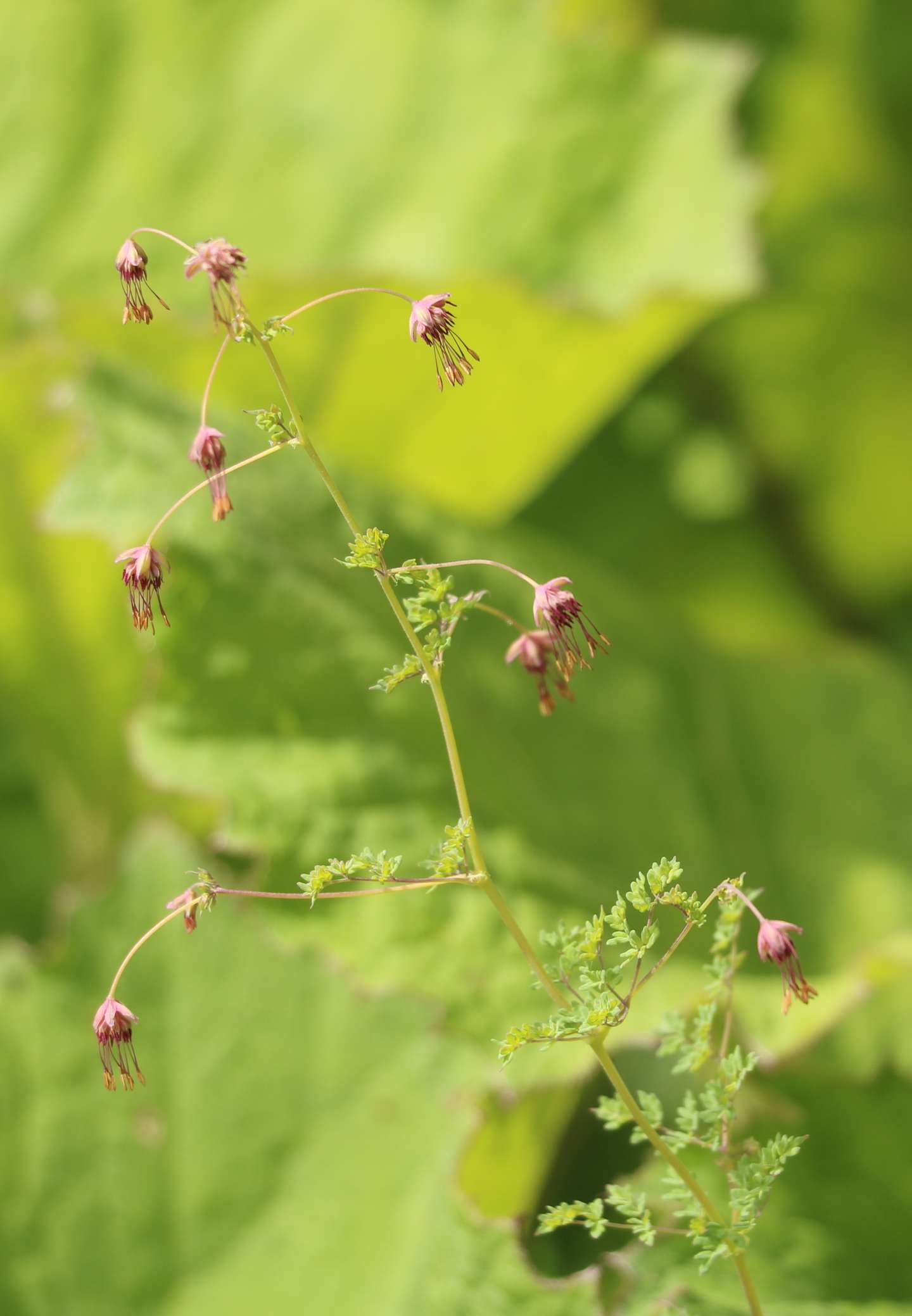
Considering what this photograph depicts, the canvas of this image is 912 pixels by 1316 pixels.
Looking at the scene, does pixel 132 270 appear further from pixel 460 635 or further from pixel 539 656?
pixel 460 635

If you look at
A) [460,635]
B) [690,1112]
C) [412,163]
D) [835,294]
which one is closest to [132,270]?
[690,1112]

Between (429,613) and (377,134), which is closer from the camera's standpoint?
(429,613)

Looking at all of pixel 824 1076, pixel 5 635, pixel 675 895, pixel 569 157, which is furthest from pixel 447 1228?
pixel 569 157

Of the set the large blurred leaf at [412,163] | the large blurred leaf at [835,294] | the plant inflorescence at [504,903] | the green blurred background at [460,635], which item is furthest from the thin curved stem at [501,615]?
the large blurred leaf at [835,294]

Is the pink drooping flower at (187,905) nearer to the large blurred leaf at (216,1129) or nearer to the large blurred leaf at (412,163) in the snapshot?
the large blurred leaf at (216,1129)

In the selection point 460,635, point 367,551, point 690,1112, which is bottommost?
point 690,1112

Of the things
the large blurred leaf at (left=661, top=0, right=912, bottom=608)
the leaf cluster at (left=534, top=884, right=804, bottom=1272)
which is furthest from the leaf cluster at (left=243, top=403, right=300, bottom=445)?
the large blurred leaf at (left=661, top=0, right=912, bottom=608)

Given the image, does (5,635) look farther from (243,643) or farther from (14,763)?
(243,643)
